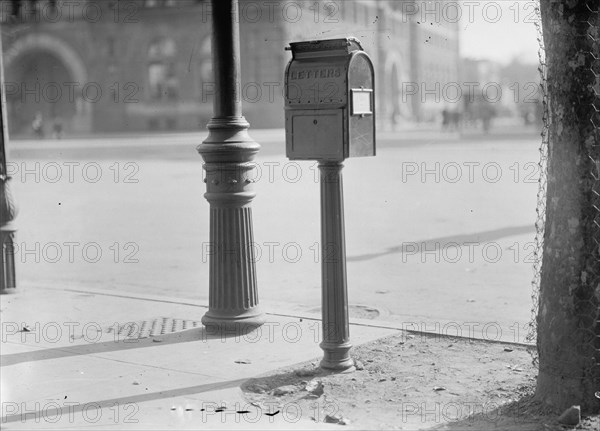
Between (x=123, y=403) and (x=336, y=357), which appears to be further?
(x=336, y=357)

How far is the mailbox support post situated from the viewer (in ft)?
18.0

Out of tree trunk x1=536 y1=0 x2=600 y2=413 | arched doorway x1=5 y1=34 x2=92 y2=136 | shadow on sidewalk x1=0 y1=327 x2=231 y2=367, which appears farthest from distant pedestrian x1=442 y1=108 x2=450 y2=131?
tree trunk x1=536 y1=0 x2=600 y2=413

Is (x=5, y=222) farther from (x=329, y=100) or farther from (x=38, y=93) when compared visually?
(x=38, y=93)

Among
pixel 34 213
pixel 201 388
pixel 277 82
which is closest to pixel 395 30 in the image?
pixel 277 82

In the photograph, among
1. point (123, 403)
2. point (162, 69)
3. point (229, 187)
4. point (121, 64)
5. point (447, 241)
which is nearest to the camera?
point (123, 403)

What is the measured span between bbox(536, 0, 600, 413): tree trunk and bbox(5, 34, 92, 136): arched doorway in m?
53.1

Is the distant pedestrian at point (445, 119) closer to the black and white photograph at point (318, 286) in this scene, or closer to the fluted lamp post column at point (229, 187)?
the black and white photograph at point (318, 286)

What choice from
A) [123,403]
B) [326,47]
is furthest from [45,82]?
[123,403]

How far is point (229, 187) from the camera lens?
21.6 ft

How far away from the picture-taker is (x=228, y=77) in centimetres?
662

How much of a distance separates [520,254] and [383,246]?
5.40 feet

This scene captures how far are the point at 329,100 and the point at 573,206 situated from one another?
1.60 metres

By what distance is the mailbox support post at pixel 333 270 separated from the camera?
550cm

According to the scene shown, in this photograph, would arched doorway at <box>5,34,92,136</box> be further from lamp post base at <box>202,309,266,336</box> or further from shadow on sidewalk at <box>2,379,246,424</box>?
shadow on sidewalk at <box>2,379,246,424</box>
